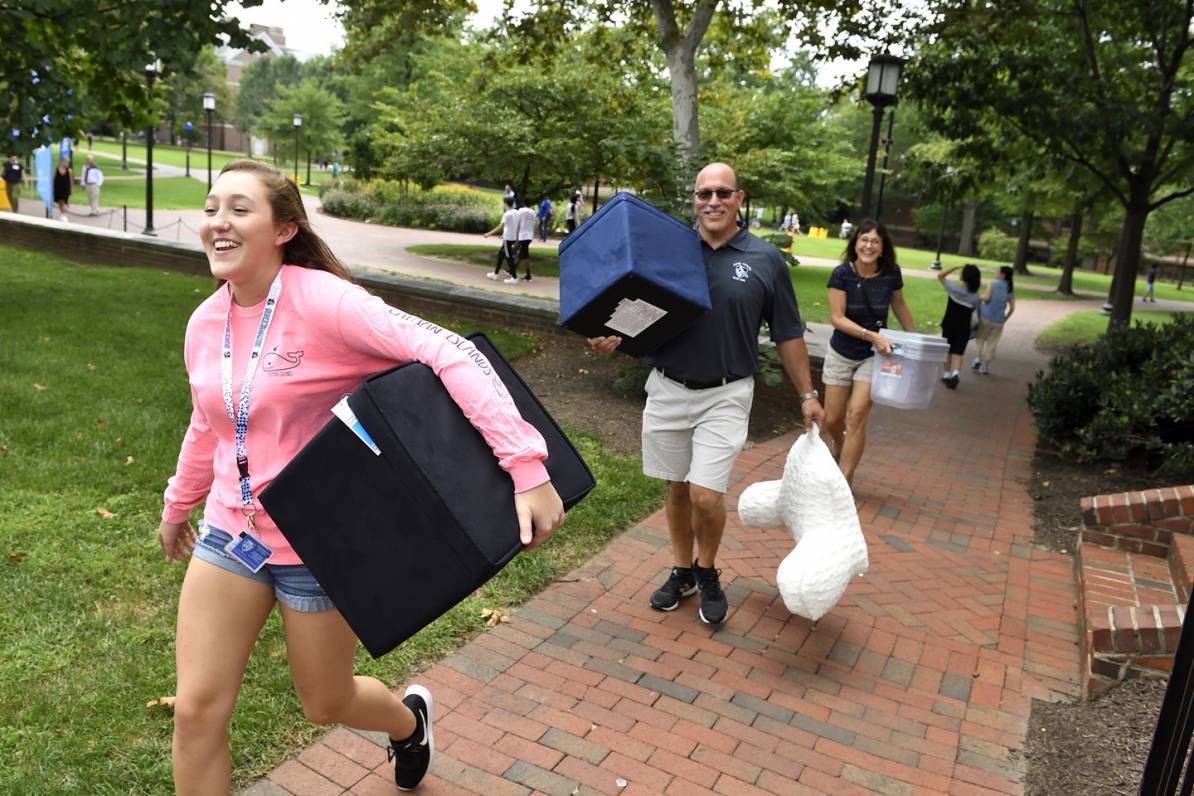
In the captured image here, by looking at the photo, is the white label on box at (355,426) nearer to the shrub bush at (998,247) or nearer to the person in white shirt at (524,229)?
the person in white shirt at (524,229)

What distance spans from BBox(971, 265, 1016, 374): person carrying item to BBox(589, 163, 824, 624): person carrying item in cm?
947

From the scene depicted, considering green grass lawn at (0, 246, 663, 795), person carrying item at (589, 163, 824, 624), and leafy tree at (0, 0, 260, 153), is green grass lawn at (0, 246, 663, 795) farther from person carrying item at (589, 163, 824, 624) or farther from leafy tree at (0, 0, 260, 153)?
leafy tree at (0, 0, 260, 153)

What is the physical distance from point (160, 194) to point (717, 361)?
120 ft

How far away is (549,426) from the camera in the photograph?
231cm

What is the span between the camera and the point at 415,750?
9.53 feet

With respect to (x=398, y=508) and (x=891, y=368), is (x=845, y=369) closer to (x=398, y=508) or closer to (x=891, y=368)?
(x=891, y=368)

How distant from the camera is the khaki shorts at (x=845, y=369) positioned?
19.7 ft

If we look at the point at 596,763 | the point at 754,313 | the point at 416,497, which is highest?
the point at 754,313

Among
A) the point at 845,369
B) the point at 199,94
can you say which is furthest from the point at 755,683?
the point at 199,94

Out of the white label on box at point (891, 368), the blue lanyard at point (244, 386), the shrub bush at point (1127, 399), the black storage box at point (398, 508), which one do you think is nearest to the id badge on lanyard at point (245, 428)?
the blue lanyard at point (244, 386)

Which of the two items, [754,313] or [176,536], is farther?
[754,313]

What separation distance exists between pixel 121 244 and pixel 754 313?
13950 millimetres

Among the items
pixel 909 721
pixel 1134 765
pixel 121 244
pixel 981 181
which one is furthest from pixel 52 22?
pixel 981 181

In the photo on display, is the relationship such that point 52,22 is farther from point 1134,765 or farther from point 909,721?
point 1134,765
